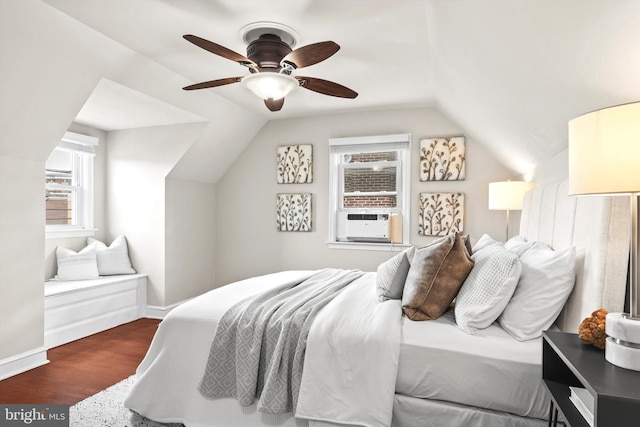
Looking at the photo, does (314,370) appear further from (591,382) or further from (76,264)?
(76,264)

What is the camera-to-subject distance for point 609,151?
105cm

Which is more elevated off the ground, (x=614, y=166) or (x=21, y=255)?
(x=614, y=166)

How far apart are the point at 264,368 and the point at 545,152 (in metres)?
2.40

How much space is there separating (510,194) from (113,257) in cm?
437

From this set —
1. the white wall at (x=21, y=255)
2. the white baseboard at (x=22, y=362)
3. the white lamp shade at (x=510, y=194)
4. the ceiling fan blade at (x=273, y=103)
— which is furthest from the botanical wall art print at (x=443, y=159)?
the white baseboard at (x=22, y=362)

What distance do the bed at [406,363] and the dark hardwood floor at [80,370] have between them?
934 mm

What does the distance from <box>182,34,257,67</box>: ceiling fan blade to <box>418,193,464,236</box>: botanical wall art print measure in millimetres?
2748

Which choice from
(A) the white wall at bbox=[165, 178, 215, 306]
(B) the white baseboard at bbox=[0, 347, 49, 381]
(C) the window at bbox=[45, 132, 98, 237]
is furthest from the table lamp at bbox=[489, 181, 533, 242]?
(C) the window at bbox=[45, 132, 98, 237]

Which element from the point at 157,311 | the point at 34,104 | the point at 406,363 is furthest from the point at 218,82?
the point at 157,311

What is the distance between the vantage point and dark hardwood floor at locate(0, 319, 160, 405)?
2.71 metres

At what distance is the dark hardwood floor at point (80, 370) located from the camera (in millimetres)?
2711

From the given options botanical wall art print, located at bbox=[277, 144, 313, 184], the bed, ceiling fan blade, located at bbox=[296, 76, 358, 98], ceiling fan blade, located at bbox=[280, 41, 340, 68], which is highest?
ceiling fan blade, located at bbox=[280, 41, 340, 68]

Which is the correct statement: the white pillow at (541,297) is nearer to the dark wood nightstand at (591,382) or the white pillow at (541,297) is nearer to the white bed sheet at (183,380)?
the dark wood nightstand at (591,382)

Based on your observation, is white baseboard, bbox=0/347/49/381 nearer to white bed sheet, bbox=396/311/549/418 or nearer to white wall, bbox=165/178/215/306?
white wall, bbox=165/178/215/306
